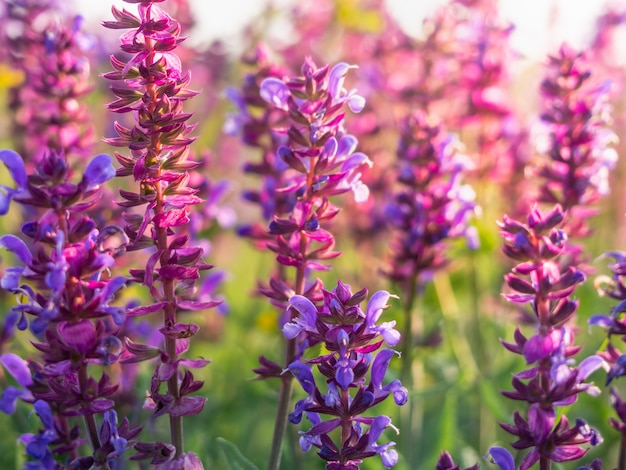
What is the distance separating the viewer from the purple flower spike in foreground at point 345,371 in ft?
5.40

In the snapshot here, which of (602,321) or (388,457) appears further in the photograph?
(602,321)

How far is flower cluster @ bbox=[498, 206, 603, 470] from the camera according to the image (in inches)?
69.1

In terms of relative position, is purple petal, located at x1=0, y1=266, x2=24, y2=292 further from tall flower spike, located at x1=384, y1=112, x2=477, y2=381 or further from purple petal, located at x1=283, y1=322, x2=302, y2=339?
tall flower spike, located at x1=384, y1=112, x2=477, y2=381

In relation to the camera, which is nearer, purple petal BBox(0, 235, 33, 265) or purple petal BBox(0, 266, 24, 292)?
purple petal BBox(0, 266, 24, 292)

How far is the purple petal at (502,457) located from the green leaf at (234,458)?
60cm

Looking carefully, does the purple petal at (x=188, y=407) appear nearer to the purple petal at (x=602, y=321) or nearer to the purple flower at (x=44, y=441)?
the purple flower at (x=44, y=441)

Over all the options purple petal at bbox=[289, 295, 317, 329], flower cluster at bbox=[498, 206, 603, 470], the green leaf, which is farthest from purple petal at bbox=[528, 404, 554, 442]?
the green leaf

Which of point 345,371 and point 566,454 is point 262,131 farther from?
point 566,454

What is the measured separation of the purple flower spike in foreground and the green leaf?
0.27 m

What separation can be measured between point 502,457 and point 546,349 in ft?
0.93

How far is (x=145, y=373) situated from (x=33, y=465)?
1208mm

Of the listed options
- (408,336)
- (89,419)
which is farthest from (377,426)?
(408,336)

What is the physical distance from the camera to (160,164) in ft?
5.59

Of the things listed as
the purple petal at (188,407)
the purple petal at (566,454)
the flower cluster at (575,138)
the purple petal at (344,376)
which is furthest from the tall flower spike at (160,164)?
the flower cluster at (575,138)
